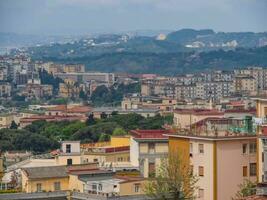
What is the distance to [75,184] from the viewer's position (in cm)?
1827

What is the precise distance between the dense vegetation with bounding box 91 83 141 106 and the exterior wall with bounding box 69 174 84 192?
69.4 metres

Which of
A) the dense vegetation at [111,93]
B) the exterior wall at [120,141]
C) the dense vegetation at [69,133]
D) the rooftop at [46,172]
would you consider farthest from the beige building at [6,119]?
the rooftop at [46,172]

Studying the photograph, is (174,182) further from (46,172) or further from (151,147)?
(151,147)

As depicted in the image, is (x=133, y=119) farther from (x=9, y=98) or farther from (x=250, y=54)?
(x=250, y=54)

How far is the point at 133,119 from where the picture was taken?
4888cm

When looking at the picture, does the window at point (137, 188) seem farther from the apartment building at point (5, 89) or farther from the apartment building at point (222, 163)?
the apartment building at point (5, 89)

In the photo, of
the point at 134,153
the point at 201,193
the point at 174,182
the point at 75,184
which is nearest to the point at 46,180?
the point at 75,184

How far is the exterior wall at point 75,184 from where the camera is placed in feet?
58.8

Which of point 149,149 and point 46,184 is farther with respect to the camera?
point 149,149

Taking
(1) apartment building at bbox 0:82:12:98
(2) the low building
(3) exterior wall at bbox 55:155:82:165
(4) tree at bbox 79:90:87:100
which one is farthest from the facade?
(1) apartment building at bbox 0:82:12:98

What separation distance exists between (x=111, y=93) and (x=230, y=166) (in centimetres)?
8027

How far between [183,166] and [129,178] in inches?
74.7

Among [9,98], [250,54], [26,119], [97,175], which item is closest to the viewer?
[97,175]

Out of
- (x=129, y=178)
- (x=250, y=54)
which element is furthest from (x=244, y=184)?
Answer: (x=250, y=54)
